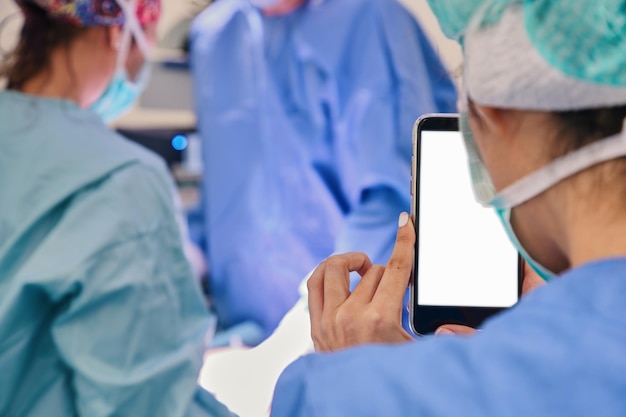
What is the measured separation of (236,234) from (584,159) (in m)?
1.17

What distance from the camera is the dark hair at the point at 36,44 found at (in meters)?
1.08

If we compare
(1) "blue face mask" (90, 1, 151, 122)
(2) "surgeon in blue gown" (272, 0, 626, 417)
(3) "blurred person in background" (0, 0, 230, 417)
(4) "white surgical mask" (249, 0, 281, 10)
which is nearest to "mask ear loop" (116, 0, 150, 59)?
(1) "blue face mask" (90, 1, 151, 122)

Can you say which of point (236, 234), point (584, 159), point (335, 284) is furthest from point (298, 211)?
point (584, 159)

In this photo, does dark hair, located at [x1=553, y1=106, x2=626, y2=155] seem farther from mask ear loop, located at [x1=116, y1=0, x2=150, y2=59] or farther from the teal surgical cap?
mask ear loop, located at [x1=116, y1=0, x2=150, y2=59]

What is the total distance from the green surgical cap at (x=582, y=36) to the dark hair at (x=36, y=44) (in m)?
0.84

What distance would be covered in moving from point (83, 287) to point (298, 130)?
690 mm

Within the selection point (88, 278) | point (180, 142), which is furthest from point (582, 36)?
point (180, 142)

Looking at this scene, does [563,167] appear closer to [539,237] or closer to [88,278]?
[539,237]

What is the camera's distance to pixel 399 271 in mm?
573

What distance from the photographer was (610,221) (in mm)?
421

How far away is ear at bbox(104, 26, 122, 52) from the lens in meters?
1.15

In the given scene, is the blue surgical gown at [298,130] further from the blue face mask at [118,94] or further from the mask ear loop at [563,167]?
the mask ear loop at [563,167]

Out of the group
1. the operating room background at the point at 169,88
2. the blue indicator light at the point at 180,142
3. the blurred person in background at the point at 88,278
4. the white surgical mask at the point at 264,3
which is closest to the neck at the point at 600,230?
the blurred person in background at the point at 88,278

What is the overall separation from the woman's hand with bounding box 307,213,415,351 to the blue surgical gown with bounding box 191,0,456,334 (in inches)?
18.6
